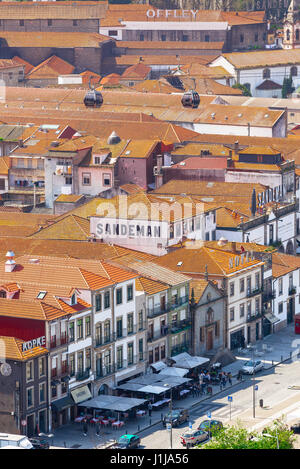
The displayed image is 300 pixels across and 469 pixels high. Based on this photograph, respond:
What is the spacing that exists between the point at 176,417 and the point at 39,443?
1265cm

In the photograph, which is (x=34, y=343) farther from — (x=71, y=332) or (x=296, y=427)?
(x=296, y=427)

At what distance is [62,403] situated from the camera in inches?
5335

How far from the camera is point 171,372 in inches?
5792

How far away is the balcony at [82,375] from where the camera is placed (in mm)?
138125

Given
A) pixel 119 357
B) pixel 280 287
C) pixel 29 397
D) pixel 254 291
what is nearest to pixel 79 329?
pixel 119 357

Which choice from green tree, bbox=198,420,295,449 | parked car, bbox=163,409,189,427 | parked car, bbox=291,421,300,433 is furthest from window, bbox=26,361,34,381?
parked car, bbox=291,421,300,433

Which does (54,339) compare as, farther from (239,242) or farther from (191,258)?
Answer: (239,242)

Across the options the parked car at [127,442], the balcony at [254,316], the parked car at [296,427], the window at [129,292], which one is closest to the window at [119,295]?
the window at [129,292]

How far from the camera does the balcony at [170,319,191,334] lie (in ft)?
497

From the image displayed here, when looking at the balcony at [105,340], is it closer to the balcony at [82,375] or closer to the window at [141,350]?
the balcony at [82,375]

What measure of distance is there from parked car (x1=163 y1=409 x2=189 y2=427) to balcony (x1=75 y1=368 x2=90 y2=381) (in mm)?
7240
